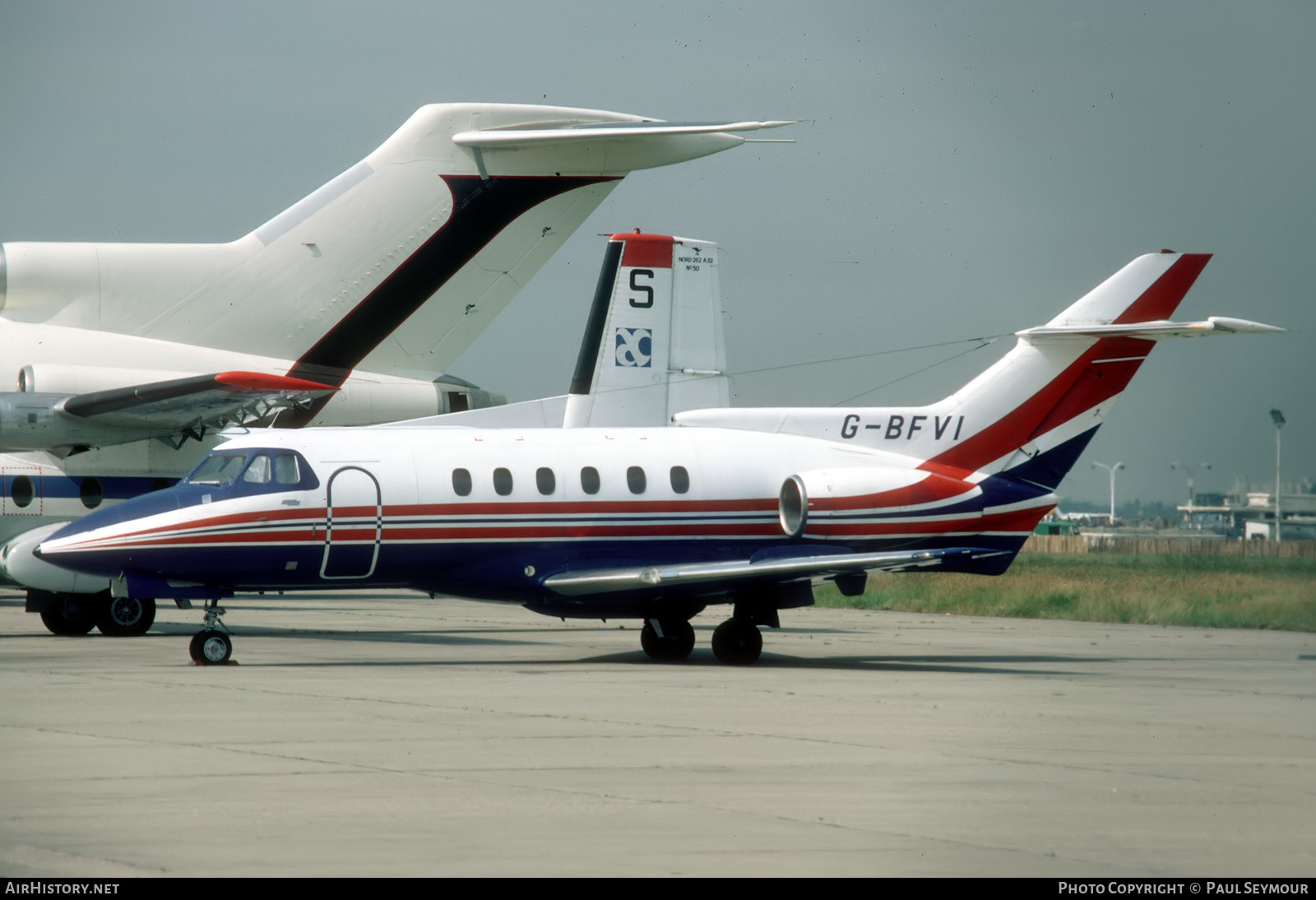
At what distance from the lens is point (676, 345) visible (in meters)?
22.9

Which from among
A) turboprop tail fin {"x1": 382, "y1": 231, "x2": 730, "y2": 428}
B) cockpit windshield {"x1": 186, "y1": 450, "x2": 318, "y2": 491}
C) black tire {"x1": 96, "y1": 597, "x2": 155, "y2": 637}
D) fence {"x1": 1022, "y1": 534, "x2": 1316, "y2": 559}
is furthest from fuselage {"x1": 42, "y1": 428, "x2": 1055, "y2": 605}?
black tire {"x1": 96, "y1": 597, "x2": 155, "y2": 637}

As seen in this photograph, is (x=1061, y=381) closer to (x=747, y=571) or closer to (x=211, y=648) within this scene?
(x=747, y=571)

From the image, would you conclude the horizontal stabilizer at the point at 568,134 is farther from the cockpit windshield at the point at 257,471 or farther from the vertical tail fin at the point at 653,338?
the cockpit windshield at the point at 257,471

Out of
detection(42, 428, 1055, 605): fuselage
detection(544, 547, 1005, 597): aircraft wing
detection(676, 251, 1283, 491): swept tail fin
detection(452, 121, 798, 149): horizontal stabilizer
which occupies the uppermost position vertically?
detection(452, 121, 798, 149): horizontal stabilizer

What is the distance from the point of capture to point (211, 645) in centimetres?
1549

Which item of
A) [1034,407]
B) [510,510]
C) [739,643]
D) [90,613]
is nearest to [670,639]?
[739,643]

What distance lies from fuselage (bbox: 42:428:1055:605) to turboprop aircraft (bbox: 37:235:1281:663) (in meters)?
0.02

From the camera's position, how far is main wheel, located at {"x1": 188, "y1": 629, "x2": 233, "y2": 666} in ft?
50.6

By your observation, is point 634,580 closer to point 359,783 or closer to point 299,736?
point 299,736

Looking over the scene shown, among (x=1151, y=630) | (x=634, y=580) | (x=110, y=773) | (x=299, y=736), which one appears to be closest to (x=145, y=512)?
(x=634, y=580)

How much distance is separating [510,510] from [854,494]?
3.85 meters

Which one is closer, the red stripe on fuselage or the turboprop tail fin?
the turboprop tail fin

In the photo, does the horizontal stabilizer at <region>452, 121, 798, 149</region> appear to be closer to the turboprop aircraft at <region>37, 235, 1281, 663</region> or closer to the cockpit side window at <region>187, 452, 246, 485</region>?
the turboprop aircraft at <region>37, 235, 1281, 663</region>

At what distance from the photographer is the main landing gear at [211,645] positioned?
15.4 meters
